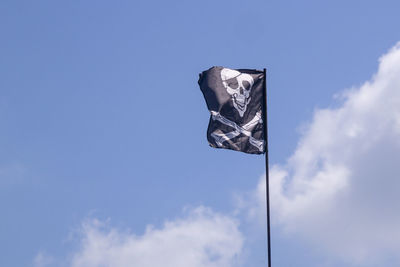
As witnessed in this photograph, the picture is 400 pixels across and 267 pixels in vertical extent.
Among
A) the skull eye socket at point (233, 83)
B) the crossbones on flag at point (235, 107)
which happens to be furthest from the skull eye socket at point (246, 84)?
the skull eye socket at point (233, 83)

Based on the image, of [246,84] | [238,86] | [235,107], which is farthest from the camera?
[246,84]

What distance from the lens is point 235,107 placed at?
2577cm

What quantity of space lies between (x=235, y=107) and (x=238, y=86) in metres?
0.97

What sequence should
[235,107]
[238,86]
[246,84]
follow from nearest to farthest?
[235,107] → [238,86] → [246,84]

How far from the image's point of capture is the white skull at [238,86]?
25.9 metres

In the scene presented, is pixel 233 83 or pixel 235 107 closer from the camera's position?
pixel 235 107

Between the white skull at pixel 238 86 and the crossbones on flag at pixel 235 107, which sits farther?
the white skull at pixel 238 86

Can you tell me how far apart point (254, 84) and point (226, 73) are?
1317 mm

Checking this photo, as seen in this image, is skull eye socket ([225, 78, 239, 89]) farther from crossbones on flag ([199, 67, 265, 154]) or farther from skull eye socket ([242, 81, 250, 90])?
skull eye socket ([242, 81, 250, 90])

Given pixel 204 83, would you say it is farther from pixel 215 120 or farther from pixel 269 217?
pixel 269 217

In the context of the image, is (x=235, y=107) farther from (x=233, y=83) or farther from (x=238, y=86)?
(x=233, y=83)

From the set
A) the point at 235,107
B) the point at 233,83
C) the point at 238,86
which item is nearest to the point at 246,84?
the point at 238,86

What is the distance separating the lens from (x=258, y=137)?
83.8ft

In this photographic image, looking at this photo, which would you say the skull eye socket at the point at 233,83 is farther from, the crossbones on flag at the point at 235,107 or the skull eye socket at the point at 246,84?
the skull eye socket at the point at 246,84
